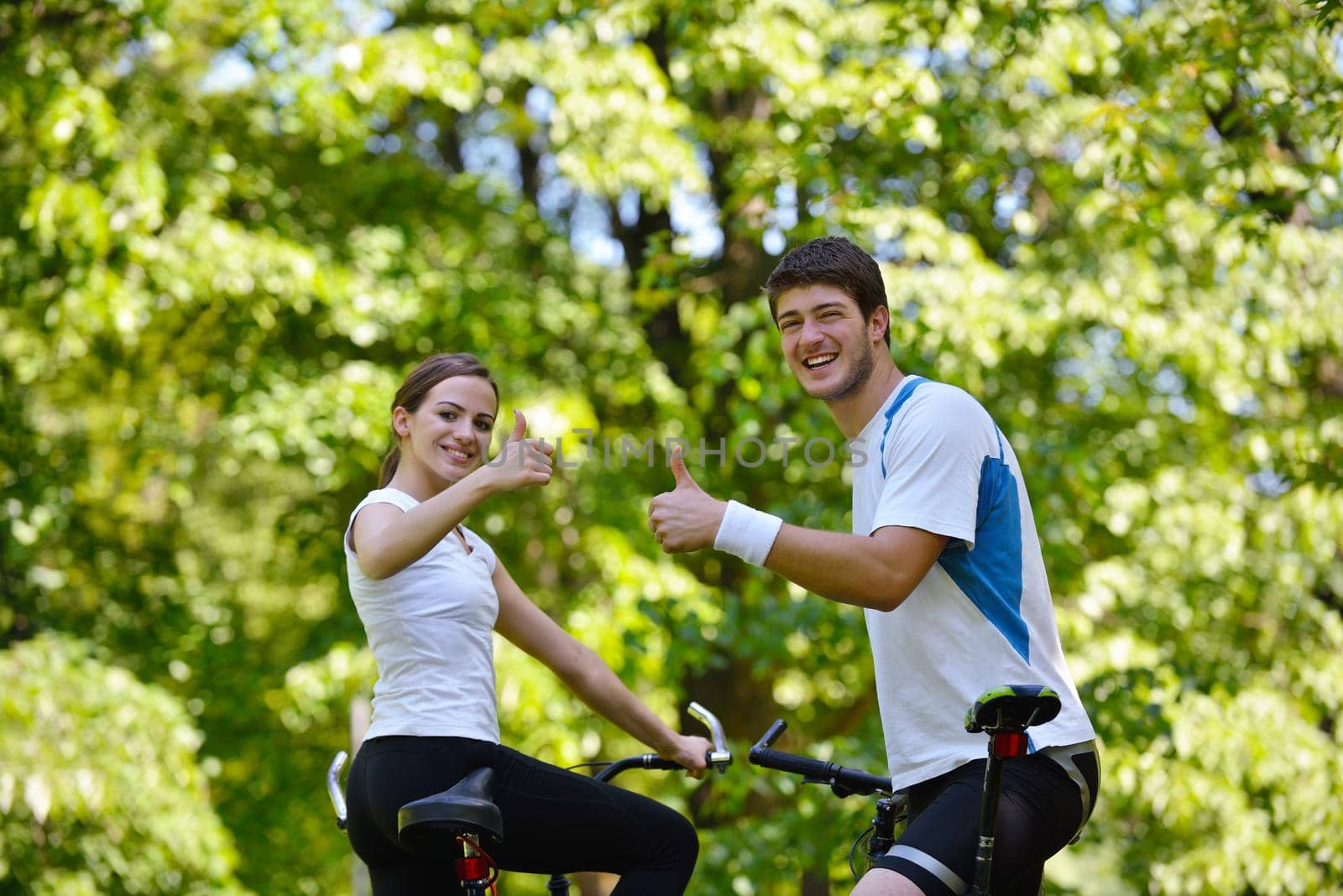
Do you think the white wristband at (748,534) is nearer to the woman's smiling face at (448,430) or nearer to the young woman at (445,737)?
the young woman at (445,737)

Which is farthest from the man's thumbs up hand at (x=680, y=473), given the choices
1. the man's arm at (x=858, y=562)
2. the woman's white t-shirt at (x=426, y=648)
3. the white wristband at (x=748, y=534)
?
the woman's white t-shirt at (x=426, y=648)

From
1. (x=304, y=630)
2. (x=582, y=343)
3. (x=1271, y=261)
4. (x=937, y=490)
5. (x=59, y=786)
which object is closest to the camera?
(x=937, y=490)

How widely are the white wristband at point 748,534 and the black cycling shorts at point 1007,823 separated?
1.97 ft

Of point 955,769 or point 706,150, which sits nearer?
point 955,769

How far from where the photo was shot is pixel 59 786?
7773 millimetres

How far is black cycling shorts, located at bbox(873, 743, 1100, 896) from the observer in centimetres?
243

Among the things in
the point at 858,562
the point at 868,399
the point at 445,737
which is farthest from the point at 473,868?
the point at 868,399

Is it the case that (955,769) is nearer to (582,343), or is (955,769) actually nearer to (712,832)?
(712,832)

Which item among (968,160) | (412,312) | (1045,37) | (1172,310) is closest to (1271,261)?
(1172,310)

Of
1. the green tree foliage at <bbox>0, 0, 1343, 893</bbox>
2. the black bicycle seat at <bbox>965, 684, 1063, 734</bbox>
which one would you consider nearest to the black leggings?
the black bicycle seat at <bbox>965, 684, 1063, 734</bbox>

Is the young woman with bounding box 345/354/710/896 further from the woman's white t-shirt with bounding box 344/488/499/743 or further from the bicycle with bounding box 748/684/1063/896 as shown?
the bicycle with bounding box 748/684/1063/896

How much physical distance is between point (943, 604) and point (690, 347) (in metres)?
8.59

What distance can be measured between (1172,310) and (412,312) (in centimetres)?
557

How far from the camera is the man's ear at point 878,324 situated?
9.43 ft
